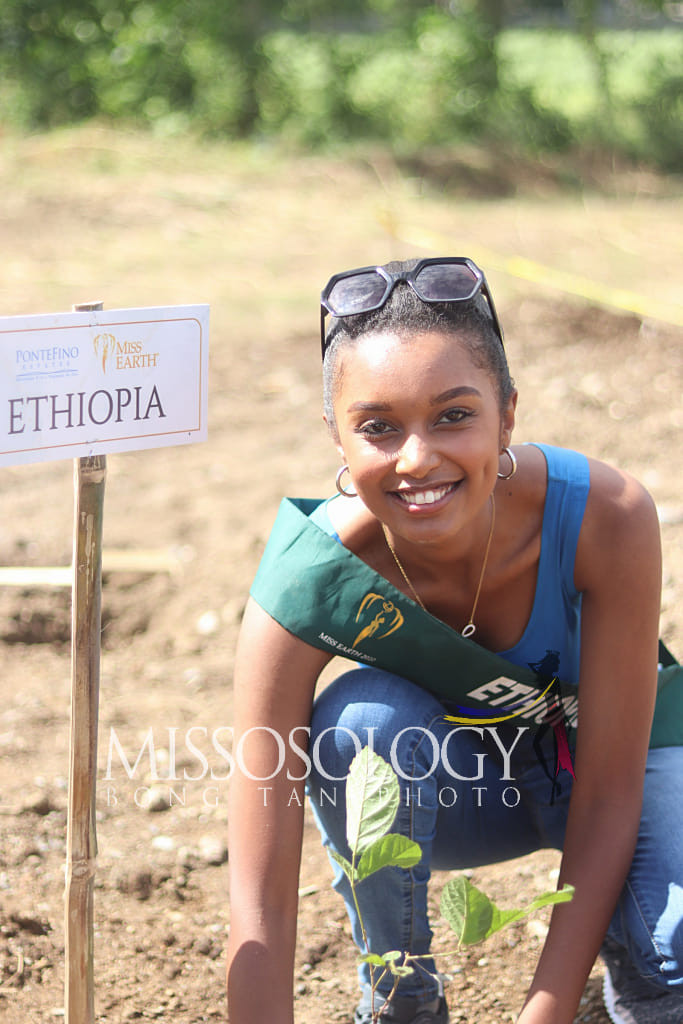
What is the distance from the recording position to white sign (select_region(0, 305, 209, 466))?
4.44ft

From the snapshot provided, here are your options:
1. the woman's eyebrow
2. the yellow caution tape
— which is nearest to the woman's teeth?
the woman's eyebrow

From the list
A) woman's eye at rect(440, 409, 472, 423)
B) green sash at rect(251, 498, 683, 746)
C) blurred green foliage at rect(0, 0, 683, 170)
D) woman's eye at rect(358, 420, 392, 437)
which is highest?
blurred green foliage at rect(0, 0, 683, 170)

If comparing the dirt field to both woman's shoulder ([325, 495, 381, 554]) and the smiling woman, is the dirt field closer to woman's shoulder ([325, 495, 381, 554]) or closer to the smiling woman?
the smiling woman

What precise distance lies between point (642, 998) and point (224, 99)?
40.1 feet

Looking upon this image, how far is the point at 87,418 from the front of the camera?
55.6 inches

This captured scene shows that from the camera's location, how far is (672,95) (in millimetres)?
12898

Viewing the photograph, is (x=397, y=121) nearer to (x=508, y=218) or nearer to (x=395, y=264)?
(x=508, y=218)

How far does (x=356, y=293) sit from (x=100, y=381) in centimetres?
38

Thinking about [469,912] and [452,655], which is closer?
[469,912]

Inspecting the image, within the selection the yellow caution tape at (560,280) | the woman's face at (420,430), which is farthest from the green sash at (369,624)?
the yellow caution tape at (560,280)

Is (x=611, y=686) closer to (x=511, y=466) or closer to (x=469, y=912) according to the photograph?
(x=511, y=466)

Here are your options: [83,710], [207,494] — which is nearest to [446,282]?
[83,710]

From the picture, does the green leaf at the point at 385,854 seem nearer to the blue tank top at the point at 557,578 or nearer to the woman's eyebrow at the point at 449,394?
the blue tank top at the point at 557,578

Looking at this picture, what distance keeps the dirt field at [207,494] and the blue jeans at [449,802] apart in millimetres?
324
